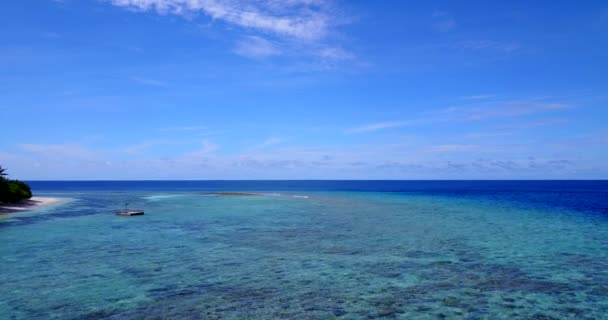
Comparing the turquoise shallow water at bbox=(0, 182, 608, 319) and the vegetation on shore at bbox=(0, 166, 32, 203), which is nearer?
the turquoise shallow water at bbox=(0, 182, 608, 319)

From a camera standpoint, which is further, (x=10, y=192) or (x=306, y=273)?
(x=10, y=192)

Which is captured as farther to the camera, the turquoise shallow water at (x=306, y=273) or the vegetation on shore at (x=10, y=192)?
the vegetation on shore at (x=10, y=192)

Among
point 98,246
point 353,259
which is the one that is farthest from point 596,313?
point 98,246

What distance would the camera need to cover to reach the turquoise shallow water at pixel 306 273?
15.3 metres

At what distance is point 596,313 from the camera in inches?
584

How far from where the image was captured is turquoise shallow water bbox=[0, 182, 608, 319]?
1529 cm

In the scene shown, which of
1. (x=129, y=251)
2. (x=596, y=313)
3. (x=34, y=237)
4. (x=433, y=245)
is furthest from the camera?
(x=34, y=237)

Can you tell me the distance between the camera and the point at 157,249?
28.1 metres

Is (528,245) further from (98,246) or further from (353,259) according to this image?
(98,246)

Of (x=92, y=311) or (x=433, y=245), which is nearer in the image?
(x=92, y=311)

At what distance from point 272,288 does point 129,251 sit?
1355 centimetres

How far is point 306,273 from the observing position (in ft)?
68.5

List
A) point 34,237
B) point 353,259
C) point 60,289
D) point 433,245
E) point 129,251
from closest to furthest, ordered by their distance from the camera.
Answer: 1. point 60,289
2. point 353,259
3. point 129,251
4. point 433,245
5. point 34,237

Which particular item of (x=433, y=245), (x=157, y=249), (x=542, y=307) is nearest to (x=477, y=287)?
(x=542, y=307)
